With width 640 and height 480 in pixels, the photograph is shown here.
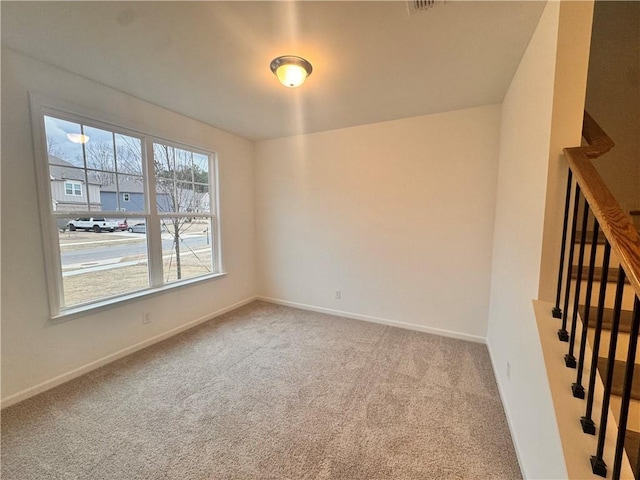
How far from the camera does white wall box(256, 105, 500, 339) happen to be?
2920 mm

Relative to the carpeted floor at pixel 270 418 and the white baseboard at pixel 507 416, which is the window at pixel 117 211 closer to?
the carpeted floor at pixel 270 418

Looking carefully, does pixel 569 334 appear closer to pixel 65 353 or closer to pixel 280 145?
pixel 65 353

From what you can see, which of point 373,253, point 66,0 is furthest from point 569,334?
point 66,0

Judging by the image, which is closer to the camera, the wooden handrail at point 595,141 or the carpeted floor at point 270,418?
the wooden handrail at point 595,141

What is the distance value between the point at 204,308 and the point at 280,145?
254 centimetres

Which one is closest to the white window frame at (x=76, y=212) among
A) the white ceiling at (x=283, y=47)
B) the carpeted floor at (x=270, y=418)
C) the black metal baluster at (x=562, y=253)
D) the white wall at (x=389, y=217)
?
the white ceiling at (x=283, y=47)

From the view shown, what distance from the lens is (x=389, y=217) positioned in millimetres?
3332

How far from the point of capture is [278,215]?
4.12 metres

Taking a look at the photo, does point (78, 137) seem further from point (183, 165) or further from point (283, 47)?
point (283, 47)

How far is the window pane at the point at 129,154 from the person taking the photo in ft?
8.66

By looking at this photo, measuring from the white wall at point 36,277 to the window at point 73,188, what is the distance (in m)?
0.23

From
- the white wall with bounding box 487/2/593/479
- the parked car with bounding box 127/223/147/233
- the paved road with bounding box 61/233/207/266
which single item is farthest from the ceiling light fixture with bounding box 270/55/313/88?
the paved road with bounding box 61/233/207/266

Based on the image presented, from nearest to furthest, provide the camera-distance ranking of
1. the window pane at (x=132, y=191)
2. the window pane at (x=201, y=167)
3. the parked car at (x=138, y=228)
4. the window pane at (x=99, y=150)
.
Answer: the window pane at (x=99, y=150) → the window pane at (x=132, y=191) → the parked car at (x=138, y=228) → the window pane at (x=201, y=167)

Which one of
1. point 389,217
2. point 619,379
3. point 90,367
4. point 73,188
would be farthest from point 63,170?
point 619,379
